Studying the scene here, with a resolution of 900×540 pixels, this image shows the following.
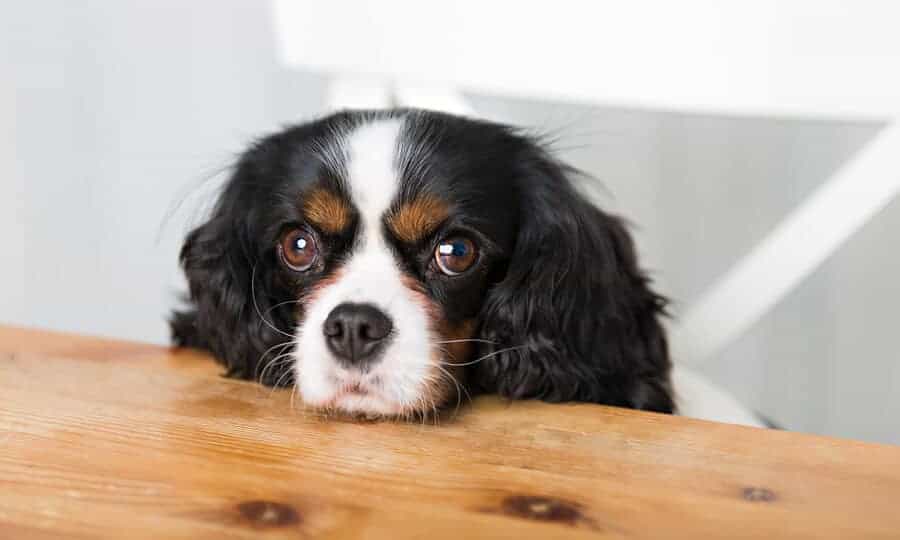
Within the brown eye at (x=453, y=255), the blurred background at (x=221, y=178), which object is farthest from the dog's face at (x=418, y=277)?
the blurred background at (x=221, y=178)

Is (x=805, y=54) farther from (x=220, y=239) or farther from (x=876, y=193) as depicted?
(x=220, y=239)

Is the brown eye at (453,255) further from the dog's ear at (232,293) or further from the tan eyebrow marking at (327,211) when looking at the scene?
the dog's ear at (232,293)

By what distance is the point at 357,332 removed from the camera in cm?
126

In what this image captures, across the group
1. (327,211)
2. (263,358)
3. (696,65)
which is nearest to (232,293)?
(263,358)

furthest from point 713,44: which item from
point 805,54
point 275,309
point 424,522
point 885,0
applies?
point 424,522

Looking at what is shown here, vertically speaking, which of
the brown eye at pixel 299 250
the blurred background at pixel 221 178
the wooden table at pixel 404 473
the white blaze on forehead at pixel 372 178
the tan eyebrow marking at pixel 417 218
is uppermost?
the blurred background at pixel 221 178

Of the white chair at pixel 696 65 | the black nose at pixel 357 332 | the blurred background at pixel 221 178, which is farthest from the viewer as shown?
the blurred background at pixel 221 178

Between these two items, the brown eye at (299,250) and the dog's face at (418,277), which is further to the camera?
the brown eye at (299,250)

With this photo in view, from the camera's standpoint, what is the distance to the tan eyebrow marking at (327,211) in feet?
4.57

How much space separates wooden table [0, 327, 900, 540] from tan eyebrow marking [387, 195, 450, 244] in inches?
10.0

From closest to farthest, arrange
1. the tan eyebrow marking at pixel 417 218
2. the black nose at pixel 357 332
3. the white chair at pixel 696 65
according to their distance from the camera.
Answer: the black nose at pixel 357 332
the tan eyebrow marking at pixel 417 218
the white chair at pixel 696 65

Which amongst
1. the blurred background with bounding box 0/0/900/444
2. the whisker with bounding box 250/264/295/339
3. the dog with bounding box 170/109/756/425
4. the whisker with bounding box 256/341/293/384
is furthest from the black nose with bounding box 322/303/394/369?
the blurred background with bounding box 0/0/900/444

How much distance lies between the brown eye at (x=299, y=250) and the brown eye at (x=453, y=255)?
18 centimetres

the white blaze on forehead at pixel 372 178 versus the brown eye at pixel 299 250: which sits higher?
the white blaze on forehead at pixel 372 178
